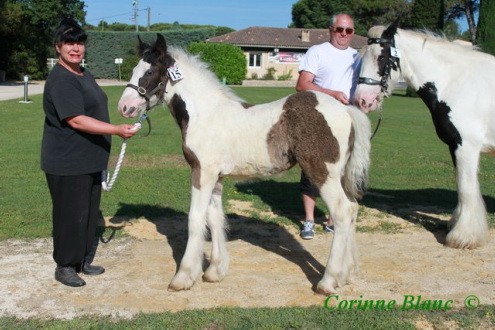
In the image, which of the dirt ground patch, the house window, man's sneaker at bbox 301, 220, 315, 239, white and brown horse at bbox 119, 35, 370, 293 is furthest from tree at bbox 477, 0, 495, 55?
the house window

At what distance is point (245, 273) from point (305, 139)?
5.07ft

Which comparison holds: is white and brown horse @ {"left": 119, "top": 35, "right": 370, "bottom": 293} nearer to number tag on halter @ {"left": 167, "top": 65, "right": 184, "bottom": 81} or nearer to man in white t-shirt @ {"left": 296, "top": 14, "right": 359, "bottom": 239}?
number tag on halter @ {"left": 167, "top": 65, "right": 184, "bottom": 81}

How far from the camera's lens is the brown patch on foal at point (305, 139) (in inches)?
167

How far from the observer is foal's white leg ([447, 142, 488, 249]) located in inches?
217

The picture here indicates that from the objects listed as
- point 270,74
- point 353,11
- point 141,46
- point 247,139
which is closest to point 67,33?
point 141,46

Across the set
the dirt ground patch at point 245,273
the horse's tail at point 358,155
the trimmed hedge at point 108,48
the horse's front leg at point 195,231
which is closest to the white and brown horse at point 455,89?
the dirt ground patch at point 245,273

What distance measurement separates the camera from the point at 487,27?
762 inches

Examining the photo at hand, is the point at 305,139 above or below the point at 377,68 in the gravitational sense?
below

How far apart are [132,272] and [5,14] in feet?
125

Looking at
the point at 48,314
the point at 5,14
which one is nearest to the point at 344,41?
the point at 48,314

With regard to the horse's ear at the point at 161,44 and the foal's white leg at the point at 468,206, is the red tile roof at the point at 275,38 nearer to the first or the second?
the foal's white leg at the point at 468,206

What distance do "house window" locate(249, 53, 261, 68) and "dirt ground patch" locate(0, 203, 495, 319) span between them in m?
46.9

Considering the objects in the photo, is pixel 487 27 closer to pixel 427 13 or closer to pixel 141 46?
pixel 427 13

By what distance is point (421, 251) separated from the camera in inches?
220
